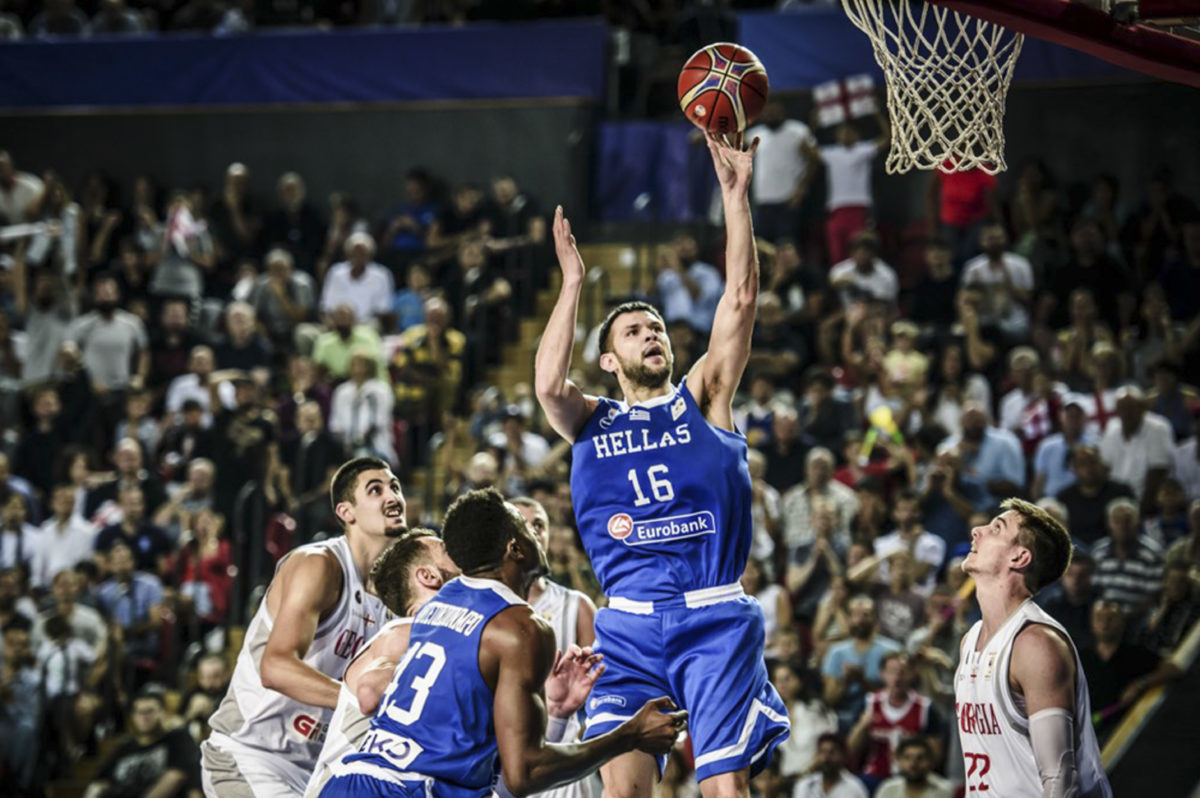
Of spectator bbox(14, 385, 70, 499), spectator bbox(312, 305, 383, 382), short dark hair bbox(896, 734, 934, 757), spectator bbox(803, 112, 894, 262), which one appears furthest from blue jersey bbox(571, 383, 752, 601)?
spectator bbox(14, 385, 70, 499)

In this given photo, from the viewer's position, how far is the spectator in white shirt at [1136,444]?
37.0 ft

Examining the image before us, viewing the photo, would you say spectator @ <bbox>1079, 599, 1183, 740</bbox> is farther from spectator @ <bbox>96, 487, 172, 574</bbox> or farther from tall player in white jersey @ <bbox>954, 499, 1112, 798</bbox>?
spectator @ <bbox>96, 487, 172, 574</bbox>

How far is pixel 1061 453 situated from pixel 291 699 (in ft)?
20.5

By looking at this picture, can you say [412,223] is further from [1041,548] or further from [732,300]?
[1041,548]

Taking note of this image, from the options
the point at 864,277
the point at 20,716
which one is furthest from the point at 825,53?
the point at 20,716

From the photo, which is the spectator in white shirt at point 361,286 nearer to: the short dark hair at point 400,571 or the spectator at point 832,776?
the spectator at point 832,776

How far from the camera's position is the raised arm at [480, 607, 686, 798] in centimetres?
533

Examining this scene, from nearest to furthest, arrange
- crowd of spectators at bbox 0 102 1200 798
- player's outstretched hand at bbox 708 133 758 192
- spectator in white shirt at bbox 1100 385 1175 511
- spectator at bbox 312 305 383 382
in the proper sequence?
player's outstretched hand at bbox 708 133 758 192 → crowd of spectators at bbox 0 102 1200 798 → spectator in white shirt at bbox 1100 385 1175 511 → spectator at bbox 312 305 383 382

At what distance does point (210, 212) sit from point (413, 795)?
12644 millimetres

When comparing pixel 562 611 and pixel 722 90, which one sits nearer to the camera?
pixel 722 90

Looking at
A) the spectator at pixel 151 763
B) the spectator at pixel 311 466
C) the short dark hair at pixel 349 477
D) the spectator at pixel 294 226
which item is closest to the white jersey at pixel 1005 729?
the short dark hair at pixel 349 477

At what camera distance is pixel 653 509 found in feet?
21.0

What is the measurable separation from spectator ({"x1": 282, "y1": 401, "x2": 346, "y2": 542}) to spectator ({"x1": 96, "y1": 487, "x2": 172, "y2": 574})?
3.46 ft

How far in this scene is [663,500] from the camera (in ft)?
21.0
